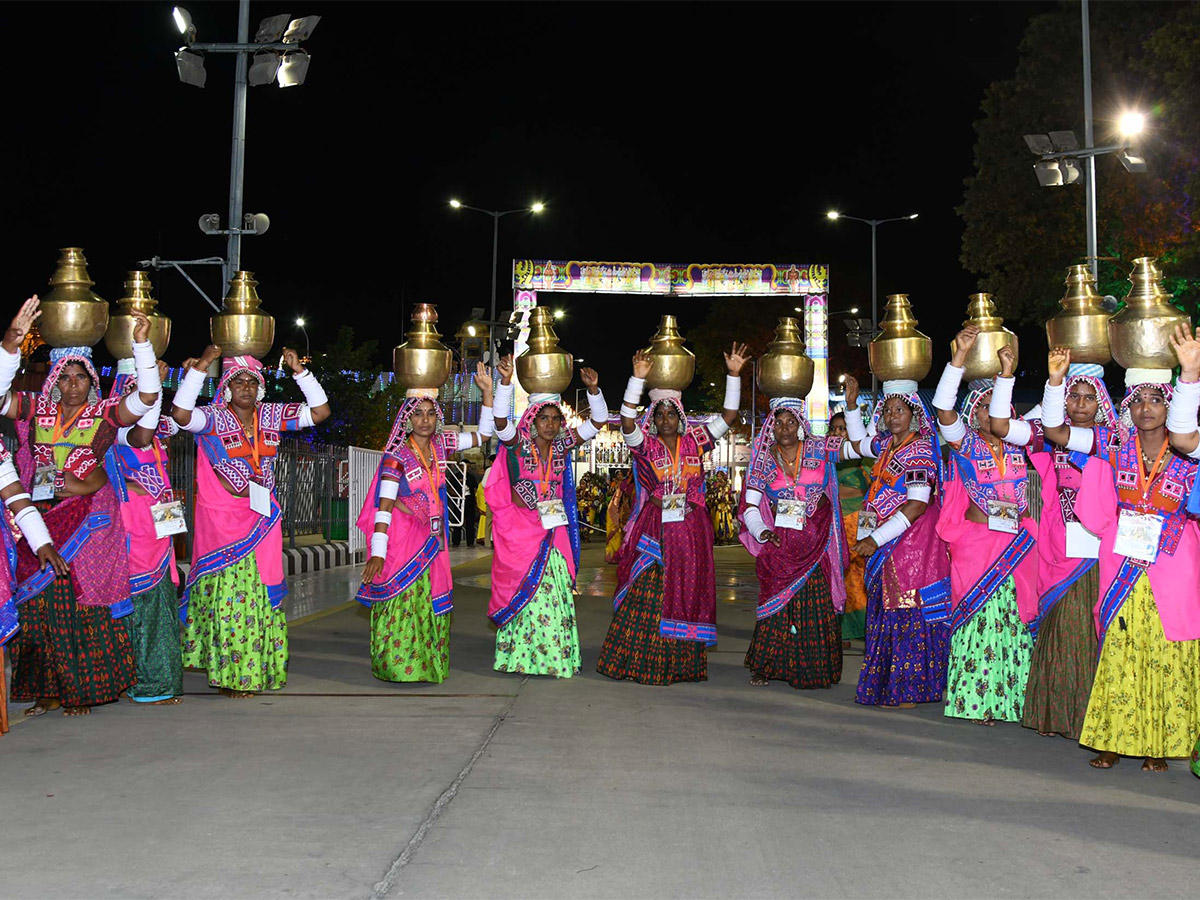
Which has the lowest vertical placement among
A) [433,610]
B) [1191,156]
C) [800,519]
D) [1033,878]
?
[1033,878]

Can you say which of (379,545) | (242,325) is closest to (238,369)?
(242,325)

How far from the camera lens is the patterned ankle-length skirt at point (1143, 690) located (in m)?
5.90

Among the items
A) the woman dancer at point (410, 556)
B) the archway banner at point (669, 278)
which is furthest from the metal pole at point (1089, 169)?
the archway banner at point (669, 278)

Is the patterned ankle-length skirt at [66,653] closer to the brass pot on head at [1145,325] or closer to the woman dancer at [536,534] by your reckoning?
the woman dancer at [536,534]

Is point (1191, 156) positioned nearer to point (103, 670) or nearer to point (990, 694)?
point (990, 694)

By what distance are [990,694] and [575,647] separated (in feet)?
9.06

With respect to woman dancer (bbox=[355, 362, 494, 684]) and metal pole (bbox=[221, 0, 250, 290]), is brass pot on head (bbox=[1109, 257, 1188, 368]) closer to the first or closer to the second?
woman dancer (bbox=[355, 362, 494, 684])

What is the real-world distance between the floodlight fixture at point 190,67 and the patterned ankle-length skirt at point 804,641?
943 cm

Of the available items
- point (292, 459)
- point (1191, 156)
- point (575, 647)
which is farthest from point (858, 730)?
point (1191, 156)

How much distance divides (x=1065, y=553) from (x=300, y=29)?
34.3 feet

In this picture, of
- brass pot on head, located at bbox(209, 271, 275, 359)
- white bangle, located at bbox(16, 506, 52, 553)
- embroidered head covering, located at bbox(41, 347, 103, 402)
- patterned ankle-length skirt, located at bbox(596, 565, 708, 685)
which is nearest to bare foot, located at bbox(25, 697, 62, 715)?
white bangle, located at bbox(16, 506, 52, 553)

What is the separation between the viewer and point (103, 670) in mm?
7281

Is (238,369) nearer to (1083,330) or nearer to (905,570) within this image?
(905,570)

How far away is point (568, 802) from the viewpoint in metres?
5.25
